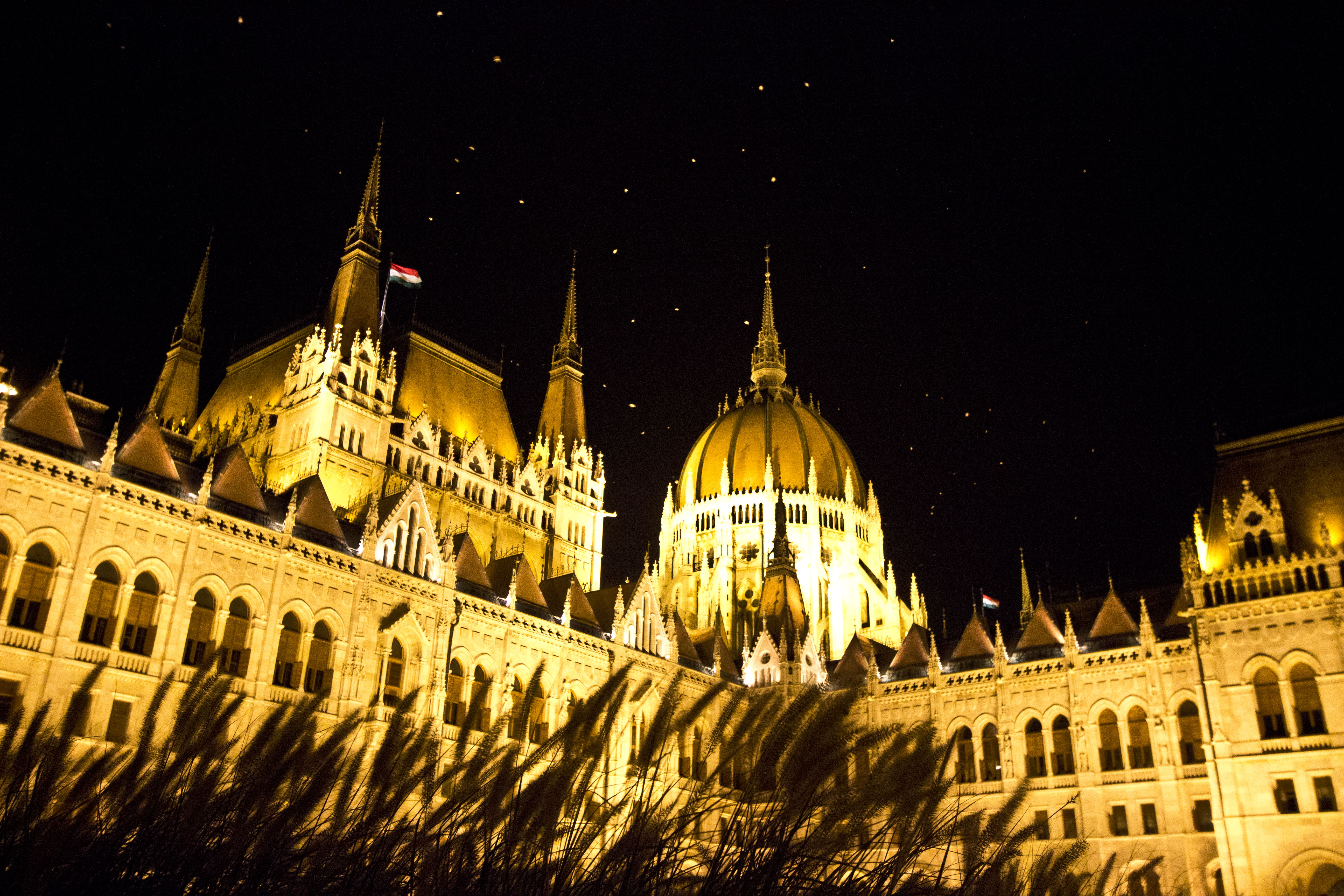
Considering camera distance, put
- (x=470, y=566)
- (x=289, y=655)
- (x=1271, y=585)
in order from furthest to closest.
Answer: (x=470, y=566), (x=1271, y=585), (x=289, y=655)

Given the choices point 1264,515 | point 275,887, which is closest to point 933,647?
point 1264,515

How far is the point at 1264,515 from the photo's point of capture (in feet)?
143

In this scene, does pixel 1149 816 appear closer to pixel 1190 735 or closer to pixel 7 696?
pixel 1190 735

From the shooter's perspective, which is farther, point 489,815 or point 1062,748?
point 1062,748

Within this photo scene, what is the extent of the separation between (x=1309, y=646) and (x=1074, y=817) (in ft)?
38.1

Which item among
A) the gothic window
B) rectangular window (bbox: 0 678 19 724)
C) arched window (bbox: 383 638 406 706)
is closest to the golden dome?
arched window (bbox: 383 638 406 706)

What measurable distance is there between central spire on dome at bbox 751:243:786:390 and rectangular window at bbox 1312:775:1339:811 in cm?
5391

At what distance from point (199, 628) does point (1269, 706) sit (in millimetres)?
38848

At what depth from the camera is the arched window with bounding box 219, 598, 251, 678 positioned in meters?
35.4

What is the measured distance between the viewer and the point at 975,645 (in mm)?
51375

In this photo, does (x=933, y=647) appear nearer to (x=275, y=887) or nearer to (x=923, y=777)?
(x=923, y=777)

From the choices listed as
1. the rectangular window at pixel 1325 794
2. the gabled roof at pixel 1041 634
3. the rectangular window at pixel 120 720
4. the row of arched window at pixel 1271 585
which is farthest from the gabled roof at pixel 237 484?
the rectangular window at pixel 1325 794

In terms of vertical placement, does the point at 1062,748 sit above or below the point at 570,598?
below

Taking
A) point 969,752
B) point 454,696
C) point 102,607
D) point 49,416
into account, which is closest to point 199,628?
point 102,607
